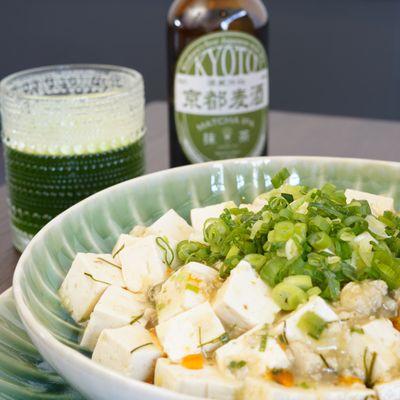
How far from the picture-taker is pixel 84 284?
0.98 m

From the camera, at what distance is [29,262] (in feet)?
3.12

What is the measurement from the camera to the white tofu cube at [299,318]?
2.66 ft

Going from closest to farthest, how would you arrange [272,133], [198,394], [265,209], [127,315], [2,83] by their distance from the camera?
1. [198,394]
2. [127,315]
3. [265,209]
4. [2,83]
5. [272,133]

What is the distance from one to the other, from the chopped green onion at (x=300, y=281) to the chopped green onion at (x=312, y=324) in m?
0.06

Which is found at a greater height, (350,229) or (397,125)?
(350,229)

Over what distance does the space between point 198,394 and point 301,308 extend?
6.3 inches

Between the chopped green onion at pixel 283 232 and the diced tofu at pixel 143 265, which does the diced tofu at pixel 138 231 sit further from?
the chopped green onion at pixel 283 232

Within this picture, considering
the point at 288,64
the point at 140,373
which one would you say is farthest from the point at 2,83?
Answer: the point at 288,64

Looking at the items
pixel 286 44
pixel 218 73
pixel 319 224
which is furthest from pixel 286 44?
pixel 319 224

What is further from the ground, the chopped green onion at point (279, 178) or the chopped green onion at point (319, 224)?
the chopped green onion at point (319, 224)

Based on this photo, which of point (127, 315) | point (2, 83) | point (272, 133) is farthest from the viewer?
point (272, 133)

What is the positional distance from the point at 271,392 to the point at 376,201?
0.50m

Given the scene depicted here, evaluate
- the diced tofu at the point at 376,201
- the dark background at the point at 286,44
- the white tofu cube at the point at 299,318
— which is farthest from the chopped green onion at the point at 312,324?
the dark background at the point at 286,44

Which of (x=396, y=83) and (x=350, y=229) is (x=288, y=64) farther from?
(x=350, y=229)
